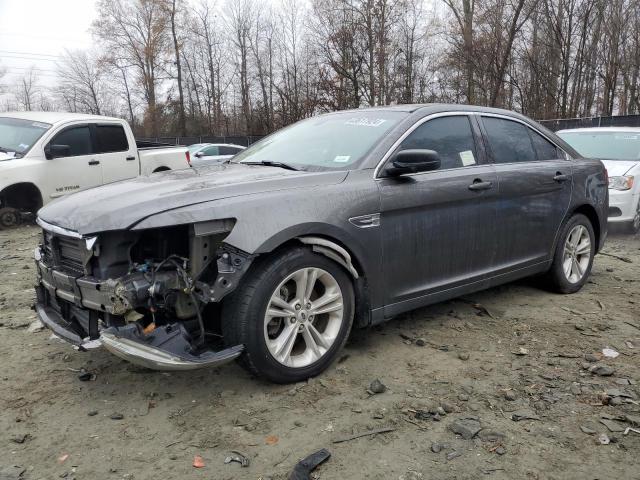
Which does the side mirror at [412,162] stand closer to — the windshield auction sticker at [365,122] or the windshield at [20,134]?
the windshield auction sticker at [365,122]

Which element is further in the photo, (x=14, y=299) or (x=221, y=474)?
(x=14, y=299)

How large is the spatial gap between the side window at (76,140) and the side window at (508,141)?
277 inches

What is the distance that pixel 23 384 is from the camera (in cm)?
325

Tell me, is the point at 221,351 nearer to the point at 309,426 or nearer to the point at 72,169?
the point at 309,426

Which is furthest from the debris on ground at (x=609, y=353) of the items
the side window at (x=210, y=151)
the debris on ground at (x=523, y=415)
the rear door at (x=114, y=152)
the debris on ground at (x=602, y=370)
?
the side window at (x=210, y=151)

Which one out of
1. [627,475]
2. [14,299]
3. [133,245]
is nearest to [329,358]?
[133,245]

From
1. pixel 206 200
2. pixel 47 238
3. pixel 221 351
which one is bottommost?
pixel 221 351

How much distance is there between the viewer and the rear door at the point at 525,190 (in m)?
4.22

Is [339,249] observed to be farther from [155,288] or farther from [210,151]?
[210,151]

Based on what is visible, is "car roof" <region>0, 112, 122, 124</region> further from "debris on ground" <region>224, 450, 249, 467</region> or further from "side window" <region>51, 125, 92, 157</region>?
"debris on ground" <region>224, 450, 249, 467</region>

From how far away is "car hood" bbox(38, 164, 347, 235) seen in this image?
2.72 m

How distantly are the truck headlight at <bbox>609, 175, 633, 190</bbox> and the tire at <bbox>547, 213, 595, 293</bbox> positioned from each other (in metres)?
3.20

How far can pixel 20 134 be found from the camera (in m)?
8.76

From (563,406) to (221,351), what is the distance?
6.17ft
